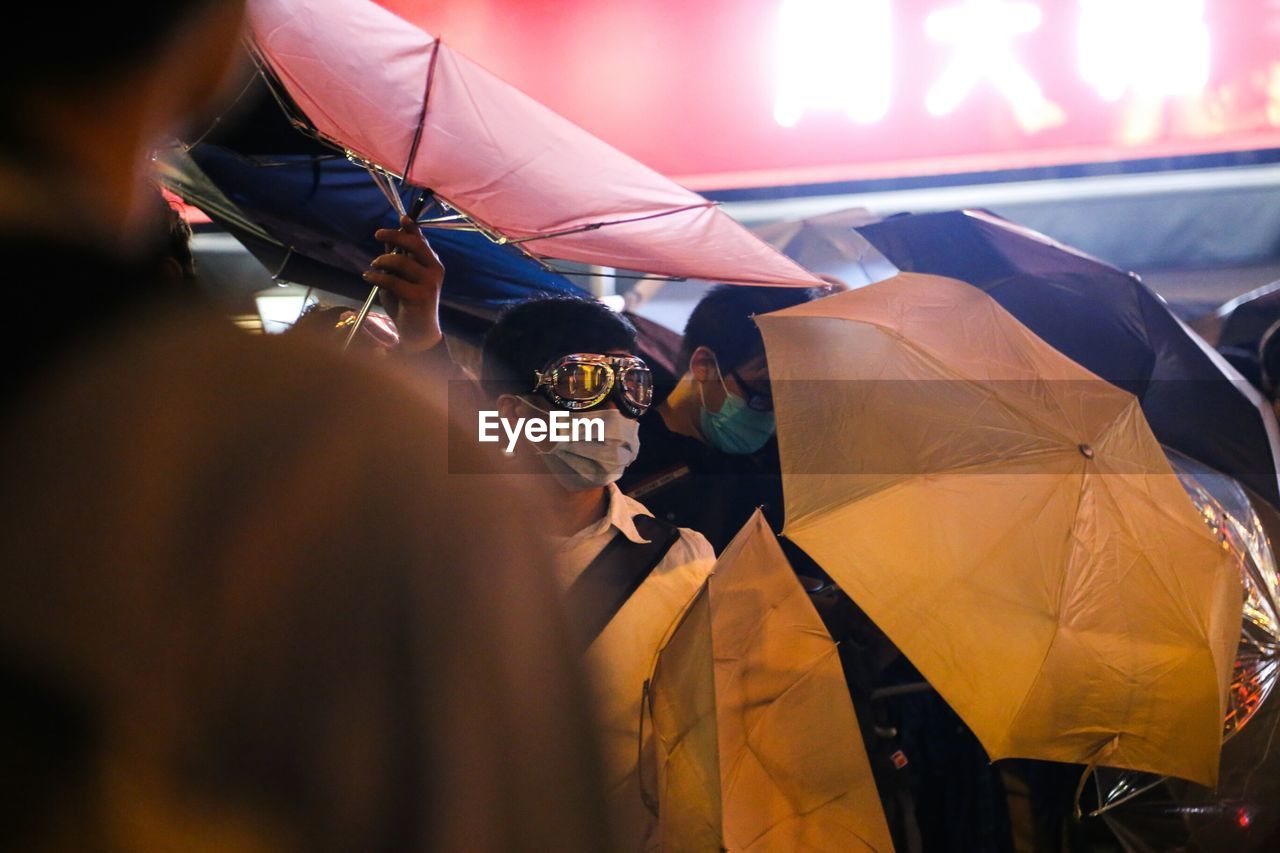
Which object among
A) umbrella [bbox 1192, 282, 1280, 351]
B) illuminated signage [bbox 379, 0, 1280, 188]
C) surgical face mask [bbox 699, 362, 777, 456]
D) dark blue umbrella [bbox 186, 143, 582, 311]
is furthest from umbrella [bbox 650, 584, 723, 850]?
illuminated signage [bbox 379, 0, 1280, 188]

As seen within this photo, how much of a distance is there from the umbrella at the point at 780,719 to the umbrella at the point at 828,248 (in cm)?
225

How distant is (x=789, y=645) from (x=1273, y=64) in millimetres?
3747

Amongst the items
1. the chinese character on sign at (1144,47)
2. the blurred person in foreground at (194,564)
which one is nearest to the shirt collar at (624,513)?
the blurred person in foreground at (194,564)

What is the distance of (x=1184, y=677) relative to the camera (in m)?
2.20

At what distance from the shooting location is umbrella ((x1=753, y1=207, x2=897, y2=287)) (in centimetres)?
432

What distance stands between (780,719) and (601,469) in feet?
2.48

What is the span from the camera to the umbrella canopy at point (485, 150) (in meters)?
2.17

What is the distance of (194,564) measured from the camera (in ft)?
1.52

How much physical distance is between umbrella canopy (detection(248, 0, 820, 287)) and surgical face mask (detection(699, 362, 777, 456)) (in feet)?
2.33

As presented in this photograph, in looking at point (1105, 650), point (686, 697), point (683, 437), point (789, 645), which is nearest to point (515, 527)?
point (686, 697)

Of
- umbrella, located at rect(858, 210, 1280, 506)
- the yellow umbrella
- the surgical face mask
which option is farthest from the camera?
the surgical face mask

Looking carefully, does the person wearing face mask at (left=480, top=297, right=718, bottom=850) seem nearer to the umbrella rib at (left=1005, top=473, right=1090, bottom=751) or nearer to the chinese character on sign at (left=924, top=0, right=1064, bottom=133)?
the umbrella rib at (left=1005, top=473, right=1090, bottom=751)

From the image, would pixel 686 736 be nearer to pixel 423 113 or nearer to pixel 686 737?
pixel 686 737

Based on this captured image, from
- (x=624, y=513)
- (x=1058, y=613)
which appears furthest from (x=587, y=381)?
(x=1058, y=613)
